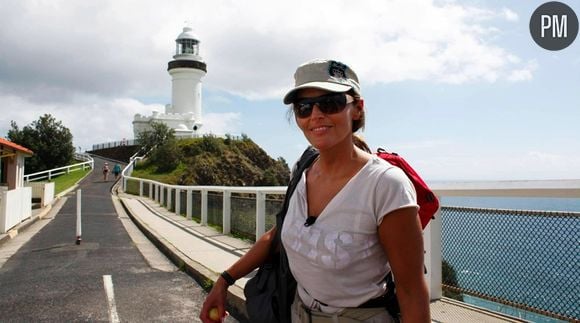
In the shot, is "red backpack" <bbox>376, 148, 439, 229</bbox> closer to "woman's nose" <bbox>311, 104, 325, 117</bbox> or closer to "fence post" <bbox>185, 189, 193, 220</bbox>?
"woman's nose" <bbox>311, 104, 325, 117</bbox>

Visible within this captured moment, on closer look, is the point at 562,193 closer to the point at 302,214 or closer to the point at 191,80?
the point at 302,214

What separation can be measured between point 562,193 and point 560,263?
24.0 inches

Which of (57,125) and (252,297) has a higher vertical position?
(57,125)

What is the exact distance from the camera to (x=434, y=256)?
4.58 meters

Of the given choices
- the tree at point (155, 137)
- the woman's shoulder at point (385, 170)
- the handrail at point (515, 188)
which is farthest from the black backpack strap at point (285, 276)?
the tree at point (155, 137)

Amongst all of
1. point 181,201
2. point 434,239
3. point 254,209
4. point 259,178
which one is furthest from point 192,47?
point 434,239

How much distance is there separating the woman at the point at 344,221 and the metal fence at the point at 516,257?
7.74ft

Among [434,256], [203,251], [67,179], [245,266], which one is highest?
[245,266]

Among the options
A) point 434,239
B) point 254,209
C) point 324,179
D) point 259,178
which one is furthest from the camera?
point 259,178

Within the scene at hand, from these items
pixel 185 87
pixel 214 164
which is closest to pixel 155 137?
pixel 214 164

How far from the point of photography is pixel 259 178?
61188 mm

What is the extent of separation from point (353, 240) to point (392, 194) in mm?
227

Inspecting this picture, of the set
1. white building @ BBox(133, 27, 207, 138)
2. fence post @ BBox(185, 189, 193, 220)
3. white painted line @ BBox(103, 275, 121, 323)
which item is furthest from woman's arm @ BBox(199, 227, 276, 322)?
white building @ BBox(133, 27, 207, 138)

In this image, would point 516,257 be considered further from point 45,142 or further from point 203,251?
point 45,142
